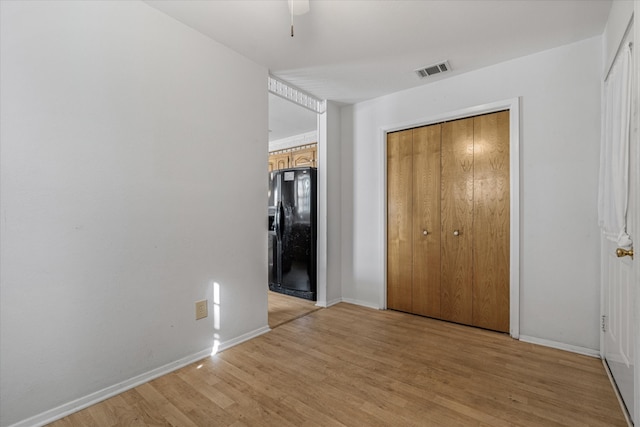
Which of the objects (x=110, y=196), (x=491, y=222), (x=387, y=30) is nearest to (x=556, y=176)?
(x=491, y=222)

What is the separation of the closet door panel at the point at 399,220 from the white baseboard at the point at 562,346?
3.49ft

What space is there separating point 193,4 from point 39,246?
1.65m

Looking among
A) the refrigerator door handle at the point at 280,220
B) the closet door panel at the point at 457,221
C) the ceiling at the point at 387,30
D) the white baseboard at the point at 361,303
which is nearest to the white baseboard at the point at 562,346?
the closet door panel at the point at 457,221

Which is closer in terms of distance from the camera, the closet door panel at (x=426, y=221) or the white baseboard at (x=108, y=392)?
the white baseboard at (x=108, y=392)

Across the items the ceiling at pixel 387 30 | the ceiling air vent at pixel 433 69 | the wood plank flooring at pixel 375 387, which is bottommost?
the wood plank flooring at pixel 375 387

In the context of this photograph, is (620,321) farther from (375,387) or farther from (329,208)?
(329,208)

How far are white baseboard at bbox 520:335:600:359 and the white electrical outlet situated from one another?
2555mm

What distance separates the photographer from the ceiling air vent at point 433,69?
106 inches

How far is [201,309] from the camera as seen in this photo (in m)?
2.25

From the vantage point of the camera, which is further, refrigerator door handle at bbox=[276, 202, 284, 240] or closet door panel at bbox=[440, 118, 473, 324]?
refrigerator door handle at bbox=[276, 202, 284, 240]

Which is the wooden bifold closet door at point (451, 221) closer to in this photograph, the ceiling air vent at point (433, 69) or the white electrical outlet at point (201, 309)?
the ceiling air vent at point (433, 69)

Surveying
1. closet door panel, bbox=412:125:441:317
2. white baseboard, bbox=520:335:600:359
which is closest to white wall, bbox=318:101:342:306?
closet door panel, bbox=412:125:441:317

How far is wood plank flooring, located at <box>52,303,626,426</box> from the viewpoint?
5.23 feet

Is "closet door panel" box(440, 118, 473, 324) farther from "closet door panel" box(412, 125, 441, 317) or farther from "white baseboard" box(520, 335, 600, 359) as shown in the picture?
"white baseboard" box(520, 335, 600, 359)
